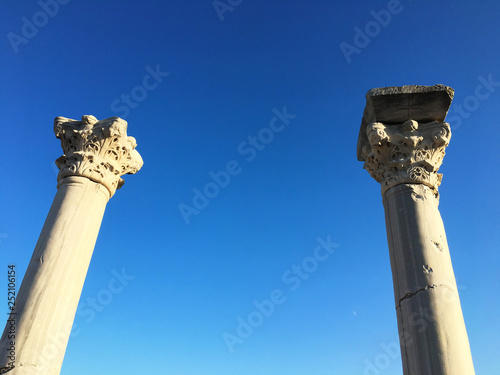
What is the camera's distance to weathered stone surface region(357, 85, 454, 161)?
868 centimetres

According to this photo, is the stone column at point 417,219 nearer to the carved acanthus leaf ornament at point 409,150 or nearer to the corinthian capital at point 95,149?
the carved acanthus leaf ornament at point 409,150

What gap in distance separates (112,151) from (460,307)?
858 cm

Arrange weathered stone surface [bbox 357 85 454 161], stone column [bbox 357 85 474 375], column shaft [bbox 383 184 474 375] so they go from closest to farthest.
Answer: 1. column shaft [bbox 383 184 474 375]
2. stone column [bbox 357 85 474 375]
3. weathered stone surface [bbox 357 85 454 161]

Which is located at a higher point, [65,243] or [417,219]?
[417,219]

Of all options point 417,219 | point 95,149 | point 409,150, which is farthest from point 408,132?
point 95,149

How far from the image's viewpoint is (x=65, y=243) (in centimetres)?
757

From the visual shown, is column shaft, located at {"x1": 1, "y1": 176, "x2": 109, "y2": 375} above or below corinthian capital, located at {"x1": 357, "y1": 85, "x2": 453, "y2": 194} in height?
below

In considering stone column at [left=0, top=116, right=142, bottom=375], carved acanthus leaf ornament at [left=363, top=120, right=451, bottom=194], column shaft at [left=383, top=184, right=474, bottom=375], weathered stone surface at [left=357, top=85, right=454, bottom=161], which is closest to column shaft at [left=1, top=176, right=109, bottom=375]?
stone column at [left=0, top=116, right=142, bottom=375]

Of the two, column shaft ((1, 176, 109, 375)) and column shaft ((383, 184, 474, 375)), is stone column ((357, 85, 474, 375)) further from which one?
column shaft ((1, 176, 109, 375))

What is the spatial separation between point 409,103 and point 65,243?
28.2 ft

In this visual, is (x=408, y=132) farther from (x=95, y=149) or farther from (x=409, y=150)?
(x=95, y=149)

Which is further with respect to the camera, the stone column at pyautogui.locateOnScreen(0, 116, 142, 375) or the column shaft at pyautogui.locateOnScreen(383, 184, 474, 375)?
the stone column at pyautogui.locateOnScreen(0, 116, 142, 375)

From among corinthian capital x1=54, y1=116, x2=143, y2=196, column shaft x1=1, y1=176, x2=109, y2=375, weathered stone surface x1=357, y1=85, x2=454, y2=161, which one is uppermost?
weathered stone surface x1=357, y1=85, x2=454, y2=161

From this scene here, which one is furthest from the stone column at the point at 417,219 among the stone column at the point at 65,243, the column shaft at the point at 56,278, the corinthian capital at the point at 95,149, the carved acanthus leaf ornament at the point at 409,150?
the column shaft at the point at 56,278
